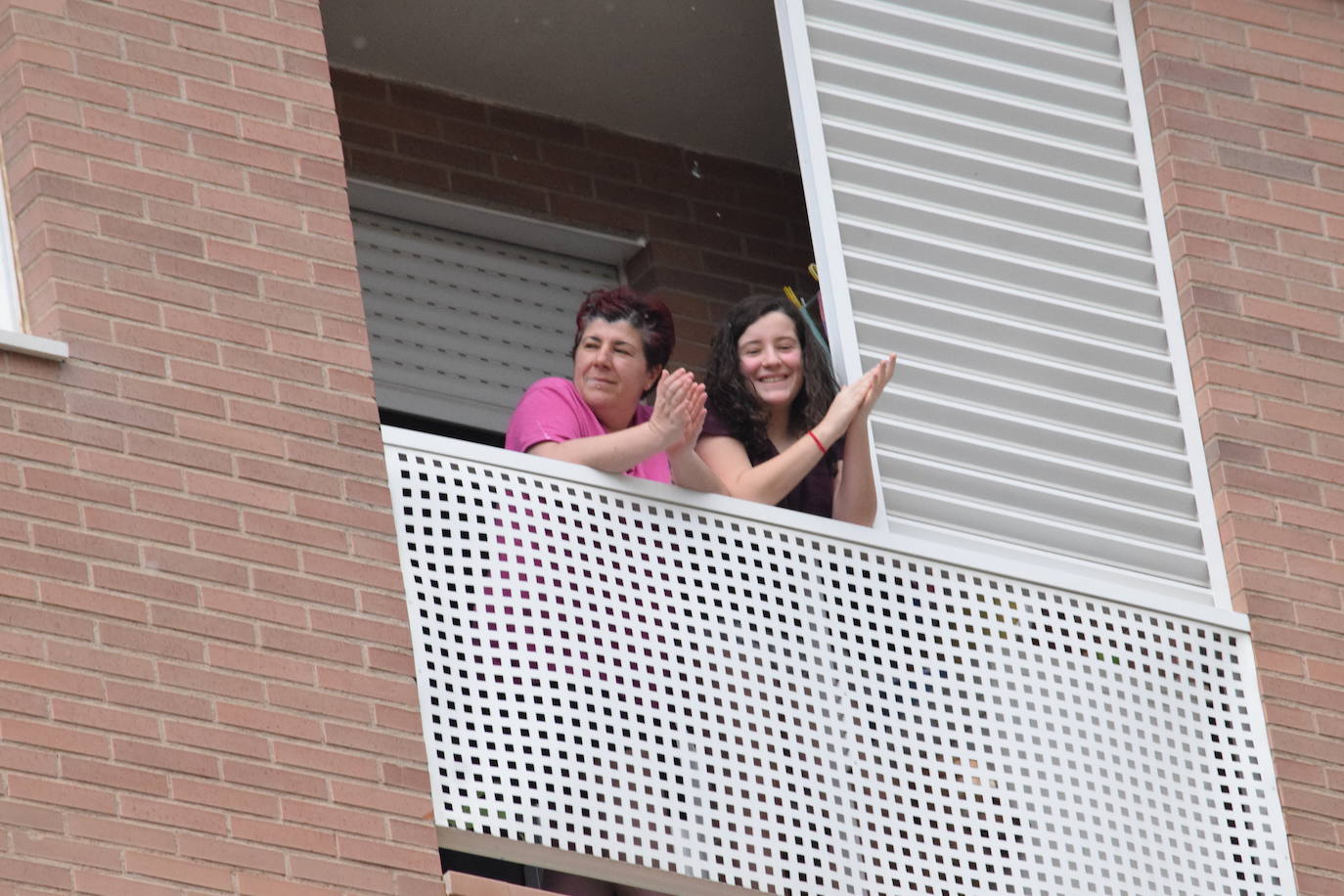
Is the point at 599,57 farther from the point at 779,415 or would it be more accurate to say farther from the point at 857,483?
the point at 857,483

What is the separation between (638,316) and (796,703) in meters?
1.26

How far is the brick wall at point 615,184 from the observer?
39.4ft

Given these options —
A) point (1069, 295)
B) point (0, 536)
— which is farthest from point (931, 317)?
point (0, 536)

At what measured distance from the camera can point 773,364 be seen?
979cm

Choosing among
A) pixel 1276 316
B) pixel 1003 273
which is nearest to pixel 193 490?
pixel 1003 273

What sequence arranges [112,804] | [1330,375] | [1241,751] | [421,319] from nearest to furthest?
1. [112,804]
2. [1241,751]
3. [1330,375]
4. [421,319]

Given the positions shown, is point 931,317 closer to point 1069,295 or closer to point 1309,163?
point 1069,295

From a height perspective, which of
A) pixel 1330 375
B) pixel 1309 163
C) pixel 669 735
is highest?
pixel 1309 163

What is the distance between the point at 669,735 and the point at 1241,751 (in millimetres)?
Answer: 1904

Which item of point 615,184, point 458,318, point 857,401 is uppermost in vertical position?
point 615,184

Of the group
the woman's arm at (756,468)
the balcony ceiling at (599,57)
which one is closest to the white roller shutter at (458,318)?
the balcony ceiling at (599,57)

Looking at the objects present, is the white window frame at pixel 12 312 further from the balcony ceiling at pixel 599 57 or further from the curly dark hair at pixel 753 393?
the balcony ceiling at pixel 599 57

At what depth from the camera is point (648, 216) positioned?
12453 mm

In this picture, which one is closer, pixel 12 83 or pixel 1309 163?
pixel 12 83
